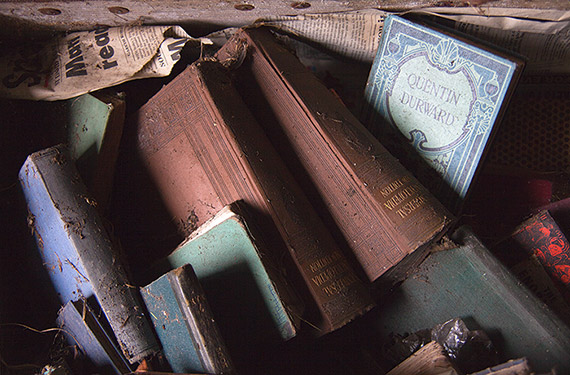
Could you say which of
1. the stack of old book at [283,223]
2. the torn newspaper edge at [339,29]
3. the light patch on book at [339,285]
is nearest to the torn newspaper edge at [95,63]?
the stack of old book at [283,223]

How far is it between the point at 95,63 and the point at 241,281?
82 cm

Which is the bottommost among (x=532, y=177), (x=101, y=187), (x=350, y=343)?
(x=350, y=343)

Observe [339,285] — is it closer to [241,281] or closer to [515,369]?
[241,281]

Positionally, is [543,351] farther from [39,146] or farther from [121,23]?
[39,146]

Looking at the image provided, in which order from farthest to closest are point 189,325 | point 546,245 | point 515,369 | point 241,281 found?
point 546,245 < point 241,281 < point 189,325 < point 515,369

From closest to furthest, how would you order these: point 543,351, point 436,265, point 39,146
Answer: point 543,351 < point 436,265 < point 39,146

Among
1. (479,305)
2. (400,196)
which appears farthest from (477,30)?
(479,305)

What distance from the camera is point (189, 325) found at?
36.5 inches

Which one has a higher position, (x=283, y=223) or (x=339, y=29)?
(x=339, y=29)

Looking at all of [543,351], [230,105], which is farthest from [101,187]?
[543,351]

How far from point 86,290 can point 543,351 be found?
1.11 m

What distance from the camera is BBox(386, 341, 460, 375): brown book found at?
0.93 meters

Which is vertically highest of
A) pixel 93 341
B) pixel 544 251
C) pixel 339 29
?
pixel 339 29

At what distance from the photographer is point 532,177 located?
1482 mm
